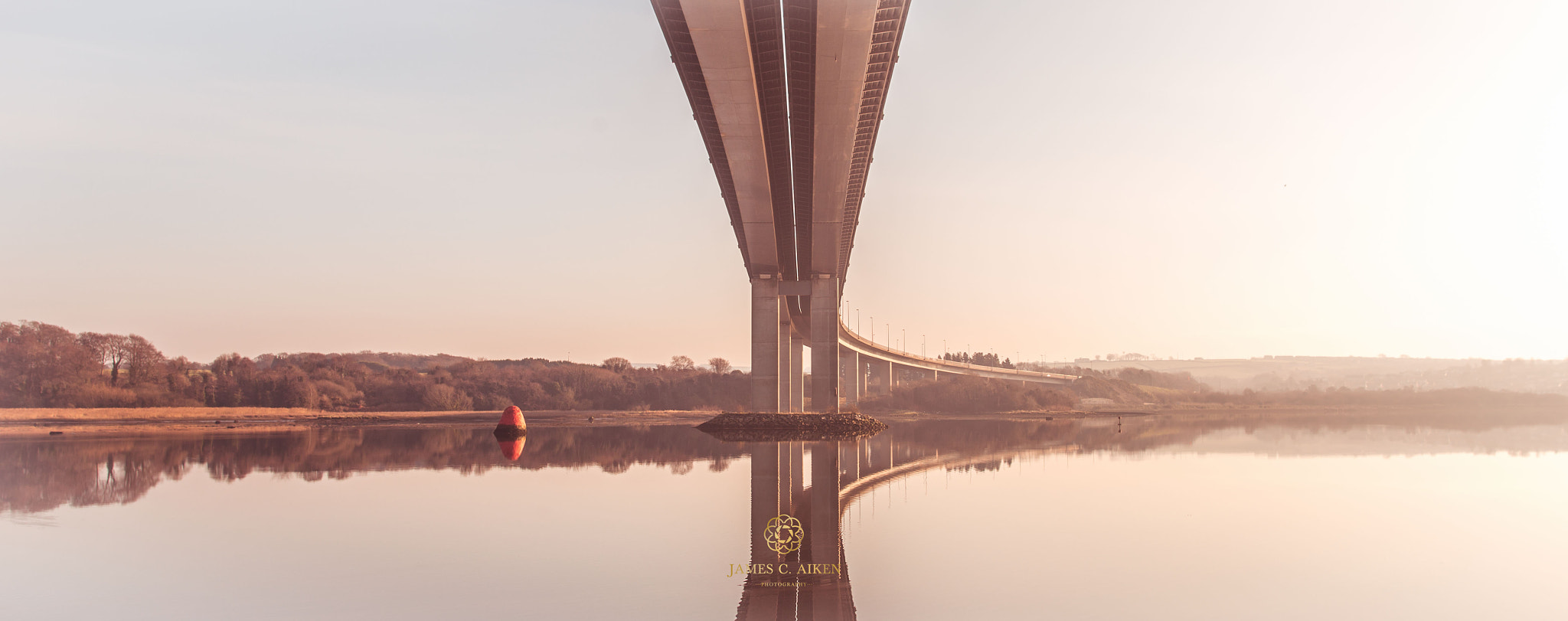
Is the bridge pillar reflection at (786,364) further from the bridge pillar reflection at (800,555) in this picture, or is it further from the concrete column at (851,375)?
the bridge pillar reflection at (800,555)

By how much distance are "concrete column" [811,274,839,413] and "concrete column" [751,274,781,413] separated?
7.09 ft

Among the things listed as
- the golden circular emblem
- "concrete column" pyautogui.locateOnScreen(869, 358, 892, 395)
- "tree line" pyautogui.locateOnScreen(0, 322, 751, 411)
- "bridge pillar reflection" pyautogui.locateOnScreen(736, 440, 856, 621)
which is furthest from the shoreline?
the golden circular emblem

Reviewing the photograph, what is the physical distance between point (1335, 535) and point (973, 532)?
534 cm

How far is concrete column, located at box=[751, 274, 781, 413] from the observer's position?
2023 inches

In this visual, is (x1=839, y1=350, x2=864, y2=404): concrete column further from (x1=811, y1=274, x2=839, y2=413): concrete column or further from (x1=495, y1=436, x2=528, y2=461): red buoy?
(x1=495, y1=436, x2=528, y2=461): red buoy

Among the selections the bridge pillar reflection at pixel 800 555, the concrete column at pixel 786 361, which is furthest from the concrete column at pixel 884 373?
the bridge pillar reflection at pixel 800 555

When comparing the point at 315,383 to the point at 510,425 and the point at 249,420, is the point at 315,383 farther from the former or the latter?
the point at 510,425

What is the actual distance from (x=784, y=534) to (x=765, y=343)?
3904 centimetres

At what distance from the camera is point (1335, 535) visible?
1335 centimetres

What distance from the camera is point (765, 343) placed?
5188 cm

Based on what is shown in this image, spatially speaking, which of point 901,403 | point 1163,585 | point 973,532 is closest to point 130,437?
point 973,532

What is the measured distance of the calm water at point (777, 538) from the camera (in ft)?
30.0

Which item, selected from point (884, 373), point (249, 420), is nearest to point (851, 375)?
point (884, 373)

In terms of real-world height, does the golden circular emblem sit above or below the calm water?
→ above
